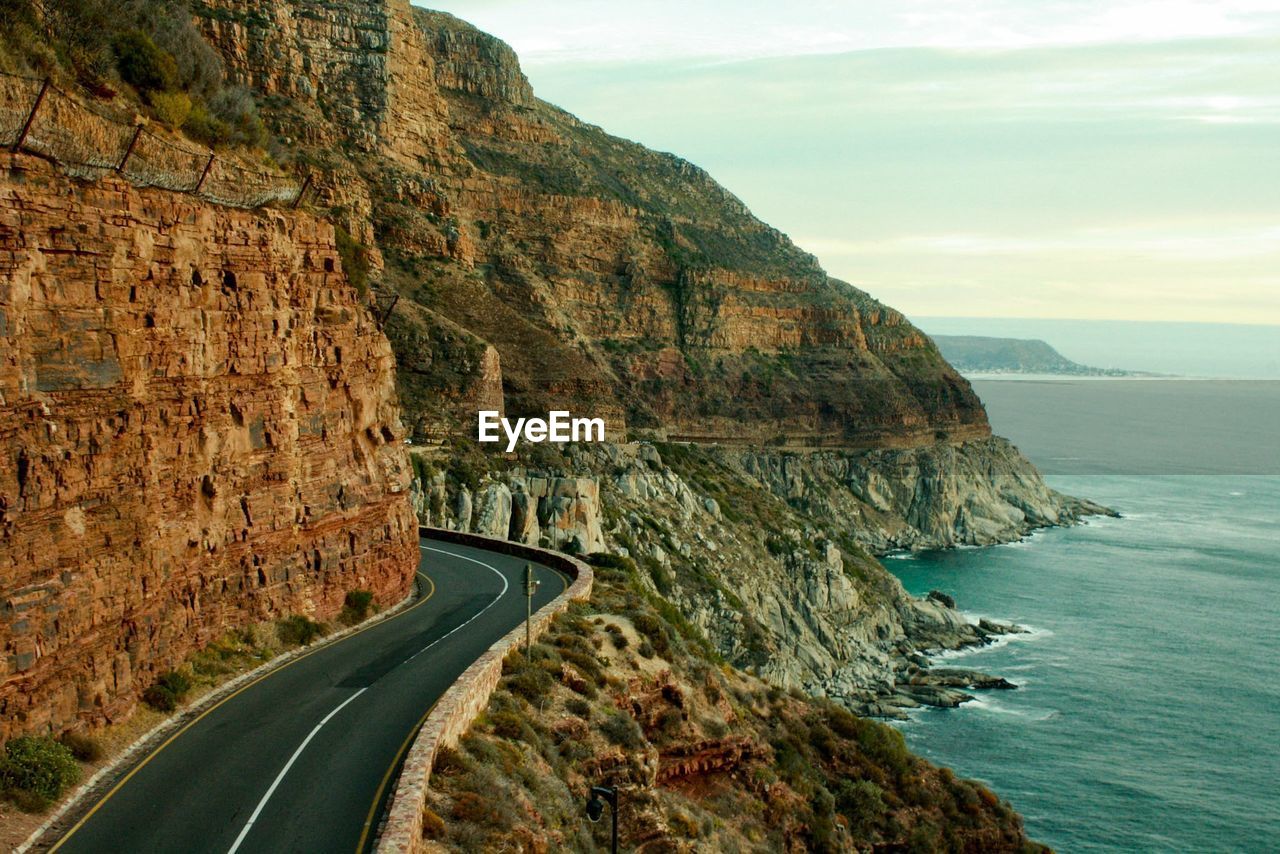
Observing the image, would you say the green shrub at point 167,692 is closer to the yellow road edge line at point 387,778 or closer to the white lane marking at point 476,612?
the yellow road edge line at point 387,778

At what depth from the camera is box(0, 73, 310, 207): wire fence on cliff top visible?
727 inches

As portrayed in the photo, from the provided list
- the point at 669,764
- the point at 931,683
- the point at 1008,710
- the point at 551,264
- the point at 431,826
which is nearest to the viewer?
the point at 431,826

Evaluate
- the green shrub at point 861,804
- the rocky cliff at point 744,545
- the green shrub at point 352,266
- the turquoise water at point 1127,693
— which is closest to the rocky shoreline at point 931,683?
the rocky cliff at point 744,545

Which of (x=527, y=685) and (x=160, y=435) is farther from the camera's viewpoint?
(x=527, y=685)

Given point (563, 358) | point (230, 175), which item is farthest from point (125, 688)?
point (563, 358)

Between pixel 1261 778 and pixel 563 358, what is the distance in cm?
4691

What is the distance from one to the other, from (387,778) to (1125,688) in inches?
2113

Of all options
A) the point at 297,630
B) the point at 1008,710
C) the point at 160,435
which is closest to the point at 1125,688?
the point at 1008,710

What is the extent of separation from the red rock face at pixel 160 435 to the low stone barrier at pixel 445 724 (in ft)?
14.9

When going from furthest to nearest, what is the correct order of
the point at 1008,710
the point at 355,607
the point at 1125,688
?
the point at 1125,688
the point at 1008,710
the point at 355,607

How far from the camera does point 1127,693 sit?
2493 inches

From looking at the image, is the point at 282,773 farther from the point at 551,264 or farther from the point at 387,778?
the point at 551,264

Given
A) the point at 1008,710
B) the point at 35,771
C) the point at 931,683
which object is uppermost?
the point at 35,771

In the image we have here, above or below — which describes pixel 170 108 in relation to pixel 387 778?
above
